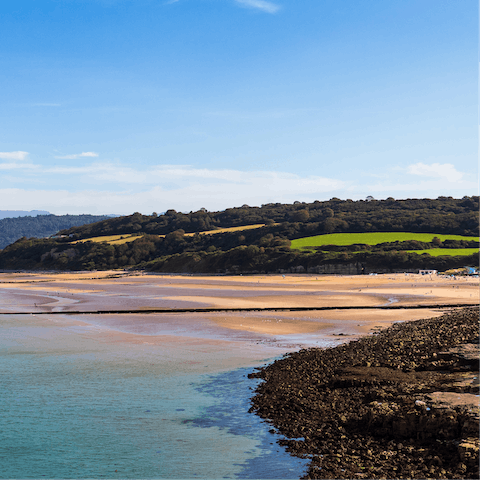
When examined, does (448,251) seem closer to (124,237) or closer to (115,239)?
(124,237)

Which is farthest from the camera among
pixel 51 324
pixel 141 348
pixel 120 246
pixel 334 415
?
pixel 120 246

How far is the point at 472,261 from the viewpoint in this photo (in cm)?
7638

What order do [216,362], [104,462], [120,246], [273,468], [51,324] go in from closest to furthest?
[273,468] < [104,462] < [216,362] < [51,324] < [120,246]

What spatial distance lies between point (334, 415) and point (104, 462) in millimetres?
5486

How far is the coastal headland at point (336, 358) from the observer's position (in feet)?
32.7

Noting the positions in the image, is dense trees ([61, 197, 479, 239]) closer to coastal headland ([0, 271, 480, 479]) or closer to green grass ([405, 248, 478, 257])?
green grass ([405, 248, 478, 257])

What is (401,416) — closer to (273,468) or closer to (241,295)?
(273,468)

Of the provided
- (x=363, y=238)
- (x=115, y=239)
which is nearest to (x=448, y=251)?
(x=363, y=238)

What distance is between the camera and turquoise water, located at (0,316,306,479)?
10398mm

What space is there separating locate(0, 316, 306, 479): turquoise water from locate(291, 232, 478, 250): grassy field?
82697 millimetres

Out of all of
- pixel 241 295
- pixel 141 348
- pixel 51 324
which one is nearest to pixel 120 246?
pixel 241 295

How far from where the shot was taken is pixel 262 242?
108 metres

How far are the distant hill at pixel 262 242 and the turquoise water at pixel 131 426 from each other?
6874 centimetres

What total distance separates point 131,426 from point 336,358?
8485mm
